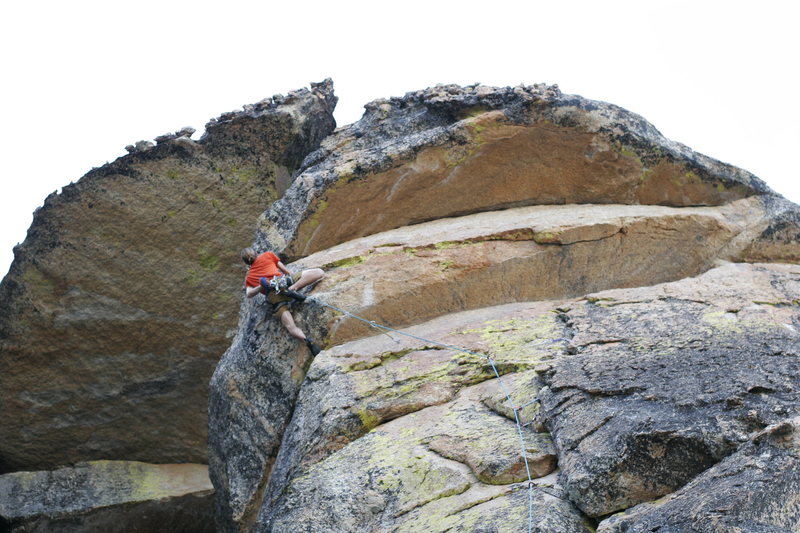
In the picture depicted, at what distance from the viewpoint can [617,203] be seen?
1199cm

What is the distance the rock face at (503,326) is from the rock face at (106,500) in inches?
157

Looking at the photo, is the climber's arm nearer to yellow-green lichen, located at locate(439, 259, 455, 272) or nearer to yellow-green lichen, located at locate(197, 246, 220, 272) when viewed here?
yellow-green lichen, located at locate(439, 259, 455, 272)

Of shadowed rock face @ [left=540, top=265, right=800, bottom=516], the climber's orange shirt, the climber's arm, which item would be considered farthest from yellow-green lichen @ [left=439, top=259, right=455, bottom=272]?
the climber's arm

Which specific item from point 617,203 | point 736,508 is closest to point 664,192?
point 617,203

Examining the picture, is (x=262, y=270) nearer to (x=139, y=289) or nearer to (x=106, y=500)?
(x=139, y=289)

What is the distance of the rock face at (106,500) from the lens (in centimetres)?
1448

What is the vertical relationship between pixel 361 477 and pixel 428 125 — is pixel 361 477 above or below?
below

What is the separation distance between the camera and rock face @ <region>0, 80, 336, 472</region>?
553 inches

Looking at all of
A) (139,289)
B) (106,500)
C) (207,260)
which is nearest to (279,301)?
(207,260)

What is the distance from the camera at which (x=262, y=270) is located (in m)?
10.8

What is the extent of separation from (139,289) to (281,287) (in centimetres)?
546

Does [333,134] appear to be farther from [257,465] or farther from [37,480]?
[37,480]

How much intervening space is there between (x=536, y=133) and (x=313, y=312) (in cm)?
408

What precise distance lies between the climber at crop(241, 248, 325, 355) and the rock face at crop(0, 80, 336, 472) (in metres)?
3.81
